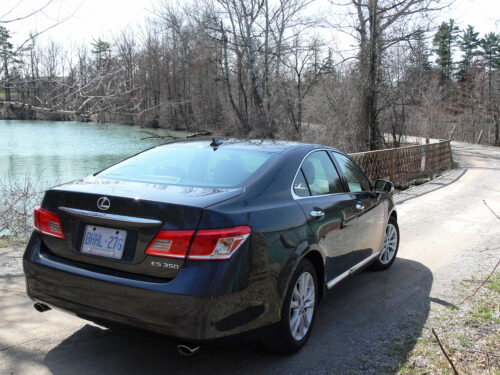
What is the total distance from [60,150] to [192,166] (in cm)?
2342

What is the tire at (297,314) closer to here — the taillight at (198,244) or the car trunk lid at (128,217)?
the taillight at (198,244)

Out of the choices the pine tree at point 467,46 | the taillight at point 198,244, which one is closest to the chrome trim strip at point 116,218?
the taillight at point 198,244

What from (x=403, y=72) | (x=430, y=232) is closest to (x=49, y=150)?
(x=403, y=72)

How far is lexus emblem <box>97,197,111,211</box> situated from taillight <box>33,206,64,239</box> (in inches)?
14.8

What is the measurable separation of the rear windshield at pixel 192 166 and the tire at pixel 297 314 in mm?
846

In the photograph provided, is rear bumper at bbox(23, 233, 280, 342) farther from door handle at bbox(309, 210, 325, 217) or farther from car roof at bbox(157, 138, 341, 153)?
car roof at bbox(157, 138, 341, 153)

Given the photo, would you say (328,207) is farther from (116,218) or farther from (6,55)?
(6,55)

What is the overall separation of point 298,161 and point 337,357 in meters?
1.55

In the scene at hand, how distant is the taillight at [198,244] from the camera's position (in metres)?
2.65

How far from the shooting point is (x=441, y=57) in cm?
7144

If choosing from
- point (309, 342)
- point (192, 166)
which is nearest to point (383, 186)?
point (309, 342)

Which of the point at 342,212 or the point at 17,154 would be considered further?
the point at 17,154

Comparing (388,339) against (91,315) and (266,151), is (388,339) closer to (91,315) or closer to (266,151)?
(266,151)

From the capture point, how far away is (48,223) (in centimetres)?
315
